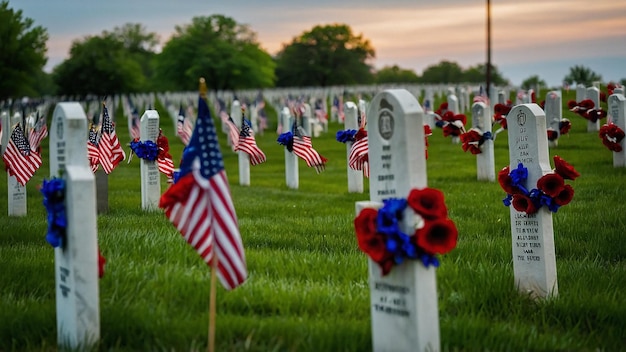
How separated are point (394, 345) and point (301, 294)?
1.38m

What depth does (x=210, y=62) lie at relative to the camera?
8988cm

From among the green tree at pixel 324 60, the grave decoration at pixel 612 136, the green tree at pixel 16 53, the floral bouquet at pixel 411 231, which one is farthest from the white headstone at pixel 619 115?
the green tree at pixel 324 60

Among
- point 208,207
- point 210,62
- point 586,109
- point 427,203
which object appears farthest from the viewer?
point 210,62

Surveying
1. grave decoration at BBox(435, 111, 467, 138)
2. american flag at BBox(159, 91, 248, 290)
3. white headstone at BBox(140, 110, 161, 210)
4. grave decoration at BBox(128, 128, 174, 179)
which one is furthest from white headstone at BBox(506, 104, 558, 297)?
grave decoration at BBox(435, 111, 467, 138)

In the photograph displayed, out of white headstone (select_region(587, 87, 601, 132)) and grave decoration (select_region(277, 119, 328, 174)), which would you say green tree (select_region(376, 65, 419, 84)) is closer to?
white headstone (select_region(587, 87, 601, 132))

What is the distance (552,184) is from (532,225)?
46cm

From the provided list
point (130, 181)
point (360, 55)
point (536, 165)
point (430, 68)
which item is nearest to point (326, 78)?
point (360, 55)

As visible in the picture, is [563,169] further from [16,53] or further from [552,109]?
[16,53]

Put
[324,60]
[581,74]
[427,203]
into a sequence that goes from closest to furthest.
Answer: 1. [427,203]
2. [581,74]
3. [324,60]

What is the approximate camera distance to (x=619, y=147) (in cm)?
1767

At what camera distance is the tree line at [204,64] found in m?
68.8

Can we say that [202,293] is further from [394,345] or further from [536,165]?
[536,165]

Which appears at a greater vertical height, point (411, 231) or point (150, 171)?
point (150, 171)

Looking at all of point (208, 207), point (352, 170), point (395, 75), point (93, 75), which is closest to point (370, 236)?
point (208, 207)
